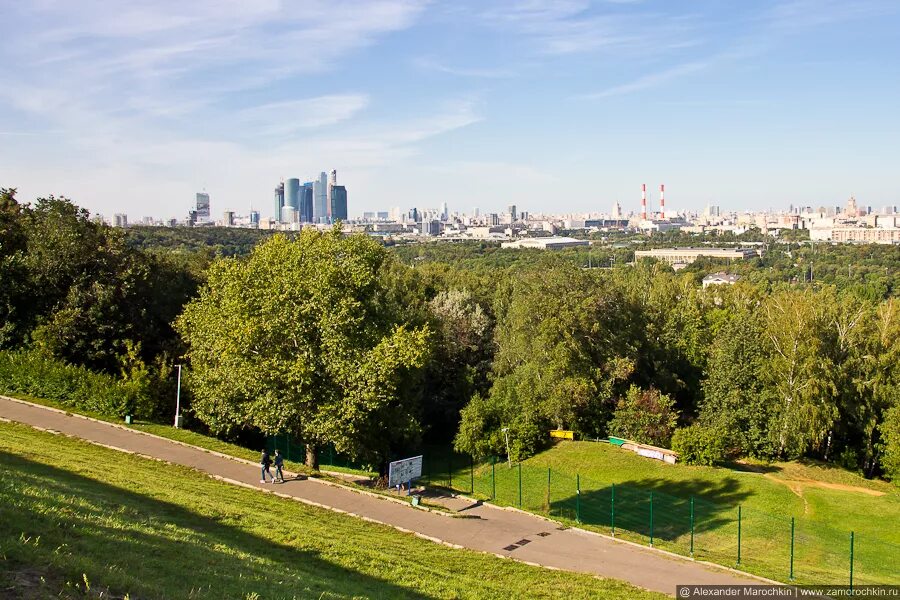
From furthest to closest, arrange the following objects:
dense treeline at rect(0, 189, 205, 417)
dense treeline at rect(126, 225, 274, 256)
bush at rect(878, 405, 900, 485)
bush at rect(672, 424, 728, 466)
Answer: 1. dense treeline at rect(126, 225, 274, 256)
2. bush at rect(878, 405, 900, 485)
3. bush at rect(672, 424, 728, 466)
4. dense treeline at rect(0, 189, 205, 417)

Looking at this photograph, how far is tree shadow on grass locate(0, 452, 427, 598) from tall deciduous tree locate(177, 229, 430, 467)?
6225 millimetres

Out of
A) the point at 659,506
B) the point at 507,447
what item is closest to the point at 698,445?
the point at 659,506

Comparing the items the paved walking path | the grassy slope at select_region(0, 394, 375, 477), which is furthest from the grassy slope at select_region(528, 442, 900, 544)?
the grassy slope at select_region(0, 394, 375, 477)

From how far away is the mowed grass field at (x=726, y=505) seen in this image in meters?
19.5

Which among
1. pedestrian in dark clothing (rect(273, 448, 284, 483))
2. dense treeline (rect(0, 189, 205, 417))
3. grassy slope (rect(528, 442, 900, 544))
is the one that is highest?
dense treeline (rect(0, 189, 205, 417))

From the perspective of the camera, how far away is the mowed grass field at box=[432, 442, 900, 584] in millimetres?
19484

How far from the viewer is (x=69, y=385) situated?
1028 inches

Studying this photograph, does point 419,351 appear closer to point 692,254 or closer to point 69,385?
point 69,385

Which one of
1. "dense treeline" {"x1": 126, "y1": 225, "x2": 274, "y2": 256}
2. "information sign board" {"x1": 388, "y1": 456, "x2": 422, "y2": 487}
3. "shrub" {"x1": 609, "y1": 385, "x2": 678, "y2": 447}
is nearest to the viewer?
"information sign board" {"x1": 388, "y1": 456, "x2": 422, "y2": 487}

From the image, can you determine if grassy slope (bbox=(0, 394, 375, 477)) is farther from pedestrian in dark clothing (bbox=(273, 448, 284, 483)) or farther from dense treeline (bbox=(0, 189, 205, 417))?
pedestrian in dark clothing (bbox=(273, 448, 284, 483))

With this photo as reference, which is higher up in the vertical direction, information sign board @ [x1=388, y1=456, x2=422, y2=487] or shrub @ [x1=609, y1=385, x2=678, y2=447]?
information sign board @ [x1=388, y1=456, x2=422, y2=487]

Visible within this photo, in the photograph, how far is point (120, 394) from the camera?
2547cm

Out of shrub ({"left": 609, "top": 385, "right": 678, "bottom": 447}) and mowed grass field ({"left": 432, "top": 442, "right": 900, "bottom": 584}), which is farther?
shrub ({"left": 609, "top": 385, "right": 678, "bottom": 447})

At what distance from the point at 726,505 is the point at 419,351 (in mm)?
13271
